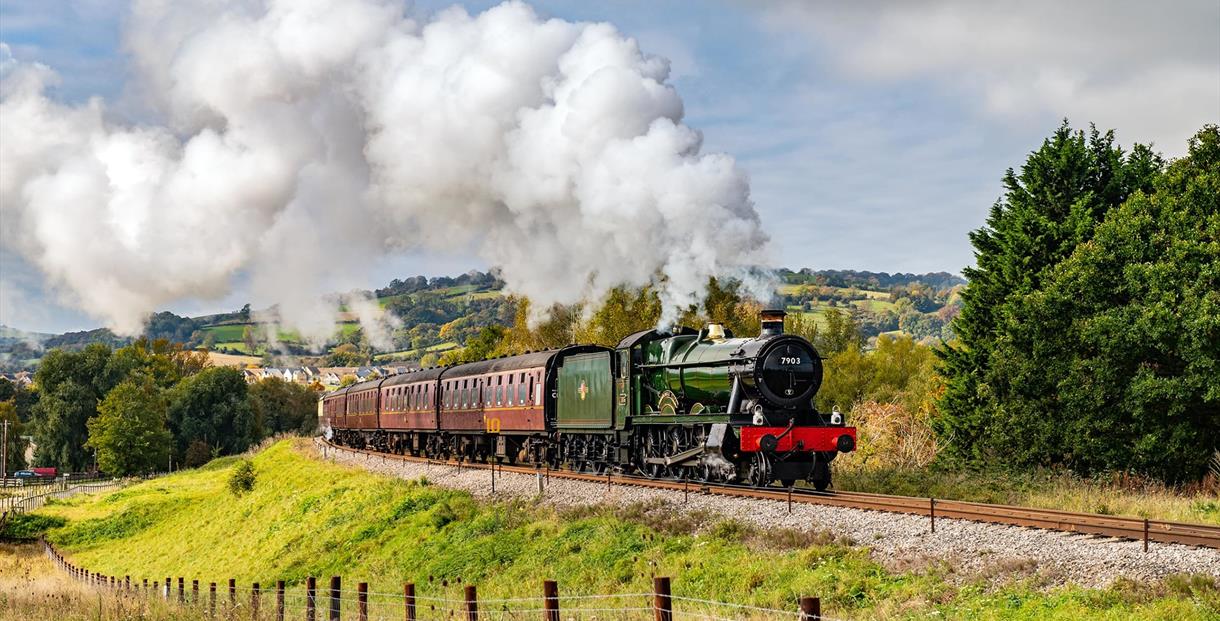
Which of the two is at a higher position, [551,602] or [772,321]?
[772,321]

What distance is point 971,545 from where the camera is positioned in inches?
563

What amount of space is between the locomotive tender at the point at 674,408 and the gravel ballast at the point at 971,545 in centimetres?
137

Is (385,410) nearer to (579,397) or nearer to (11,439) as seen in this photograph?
(579,397)

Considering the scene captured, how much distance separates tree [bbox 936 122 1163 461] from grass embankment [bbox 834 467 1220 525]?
4.78 m

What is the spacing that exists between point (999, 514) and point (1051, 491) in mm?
6253

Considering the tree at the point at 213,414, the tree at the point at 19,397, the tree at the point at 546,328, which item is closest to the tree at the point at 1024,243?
the tree at the point at 546,328

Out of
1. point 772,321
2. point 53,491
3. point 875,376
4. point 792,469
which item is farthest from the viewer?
point 53,491

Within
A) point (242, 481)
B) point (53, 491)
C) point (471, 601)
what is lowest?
point (53, 491)

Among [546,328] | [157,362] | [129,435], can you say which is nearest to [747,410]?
[546,328]

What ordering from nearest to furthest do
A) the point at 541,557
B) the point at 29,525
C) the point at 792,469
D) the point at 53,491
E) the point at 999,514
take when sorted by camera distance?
1. the point at 999,514
2. the point at 541,557
3. the point at 792,469
4. the point at 29,525
5. the point at 53,491

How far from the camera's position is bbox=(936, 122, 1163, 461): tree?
30062mm

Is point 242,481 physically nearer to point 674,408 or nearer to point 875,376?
point 875,376

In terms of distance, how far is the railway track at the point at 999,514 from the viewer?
534 inches

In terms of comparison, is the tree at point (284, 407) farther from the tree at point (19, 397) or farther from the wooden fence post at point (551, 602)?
the wooden fence post at point (551, 602)
